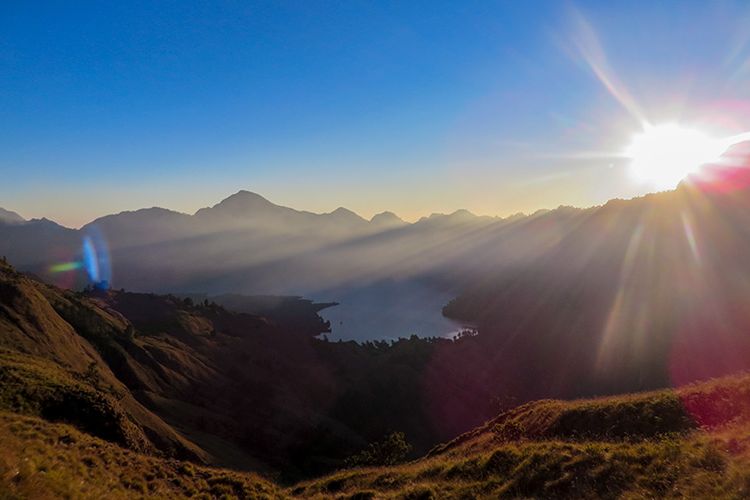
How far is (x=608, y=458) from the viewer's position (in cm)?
1307

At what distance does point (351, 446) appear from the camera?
→ 6894 centimetres

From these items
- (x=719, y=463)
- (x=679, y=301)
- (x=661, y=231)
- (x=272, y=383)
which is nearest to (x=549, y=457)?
(x=719, y=463)

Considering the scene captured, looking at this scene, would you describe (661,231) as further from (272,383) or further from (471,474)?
(471,474)

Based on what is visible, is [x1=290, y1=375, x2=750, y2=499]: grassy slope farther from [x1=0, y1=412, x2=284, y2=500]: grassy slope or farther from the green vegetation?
the green vegetation

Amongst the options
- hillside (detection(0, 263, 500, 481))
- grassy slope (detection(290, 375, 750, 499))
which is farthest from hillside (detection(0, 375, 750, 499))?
hillside (detection(0, 263, 500, 481))

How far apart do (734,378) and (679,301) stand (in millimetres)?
155125

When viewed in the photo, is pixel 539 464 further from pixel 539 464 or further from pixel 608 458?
pixel 608 458

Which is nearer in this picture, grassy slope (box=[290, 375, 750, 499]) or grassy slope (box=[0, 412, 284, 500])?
grassy slope (box=[290, 375, 750, 499])

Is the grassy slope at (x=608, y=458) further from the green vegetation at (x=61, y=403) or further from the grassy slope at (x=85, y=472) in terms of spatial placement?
the green vegetation at (x=61, y=403)

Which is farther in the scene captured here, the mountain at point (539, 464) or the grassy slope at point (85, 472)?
the grassy slope at point (85, 472)

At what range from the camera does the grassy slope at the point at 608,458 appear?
35.0ft

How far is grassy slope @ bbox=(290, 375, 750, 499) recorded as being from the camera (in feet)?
35.0

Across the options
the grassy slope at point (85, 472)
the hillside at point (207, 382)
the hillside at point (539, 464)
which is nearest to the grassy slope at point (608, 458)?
the hillside at point (539, 464)

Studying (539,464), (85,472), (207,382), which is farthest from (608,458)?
(207,382)
